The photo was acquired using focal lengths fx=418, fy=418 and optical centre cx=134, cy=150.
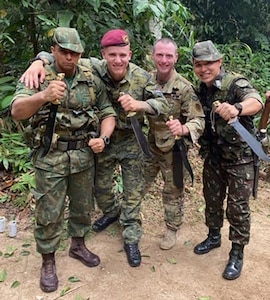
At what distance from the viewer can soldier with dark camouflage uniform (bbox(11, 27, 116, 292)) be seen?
296 centimetres

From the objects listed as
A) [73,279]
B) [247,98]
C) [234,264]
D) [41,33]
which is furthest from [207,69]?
[41,33]

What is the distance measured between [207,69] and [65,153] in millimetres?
1282

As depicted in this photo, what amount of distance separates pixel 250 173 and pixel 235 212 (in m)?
0.35

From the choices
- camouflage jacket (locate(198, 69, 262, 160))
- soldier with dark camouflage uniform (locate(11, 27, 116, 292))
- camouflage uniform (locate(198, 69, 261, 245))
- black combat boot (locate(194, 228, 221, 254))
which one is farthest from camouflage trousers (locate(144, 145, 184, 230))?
soldier with dark camouflage uniform (locate(11, 27, 116, 292))

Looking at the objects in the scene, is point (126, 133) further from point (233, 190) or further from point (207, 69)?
point (233, 190)

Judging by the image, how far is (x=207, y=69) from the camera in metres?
3.27

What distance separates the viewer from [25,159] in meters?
5.20

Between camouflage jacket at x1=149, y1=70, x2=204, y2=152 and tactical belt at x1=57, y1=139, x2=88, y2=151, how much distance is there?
800mm

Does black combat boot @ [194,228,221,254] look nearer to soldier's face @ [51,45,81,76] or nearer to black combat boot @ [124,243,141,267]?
black combat boot @ [124,243,141,267]

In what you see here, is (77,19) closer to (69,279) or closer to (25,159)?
(25,159)

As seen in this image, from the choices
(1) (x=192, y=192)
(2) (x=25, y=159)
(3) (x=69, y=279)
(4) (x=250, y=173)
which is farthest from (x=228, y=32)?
(3) (x=69, y=279)

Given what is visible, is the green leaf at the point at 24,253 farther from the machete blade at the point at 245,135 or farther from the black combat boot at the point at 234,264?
the machete blade at the point at 245,135

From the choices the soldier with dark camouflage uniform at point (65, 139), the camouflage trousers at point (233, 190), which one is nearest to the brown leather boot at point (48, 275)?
the soldier with dark camouflage uniform at point (65, 139)

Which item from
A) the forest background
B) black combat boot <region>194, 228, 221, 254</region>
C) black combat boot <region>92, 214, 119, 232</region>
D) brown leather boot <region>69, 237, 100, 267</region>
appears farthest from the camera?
the forest background
